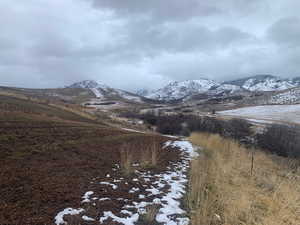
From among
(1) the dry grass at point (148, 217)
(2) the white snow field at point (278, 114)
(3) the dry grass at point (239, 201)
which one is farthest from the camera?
(2) the white snow field at point (278, 114)

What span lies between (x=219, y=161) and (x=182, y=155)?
1.87 m

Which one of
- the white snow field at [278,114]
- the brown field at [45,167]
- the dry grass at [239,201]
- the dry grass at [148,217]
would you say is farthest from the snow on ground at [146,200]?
the white snow field at [278,114]

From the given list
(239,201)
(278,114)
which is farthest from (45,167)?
(278,114)

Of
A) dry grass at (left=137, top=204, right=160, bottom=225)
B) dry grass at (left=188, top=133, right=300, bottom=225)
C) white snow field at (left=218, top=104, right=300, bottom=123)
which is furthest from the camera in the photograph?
white snow field at (left=218, top=104, right=300, bottom=123)

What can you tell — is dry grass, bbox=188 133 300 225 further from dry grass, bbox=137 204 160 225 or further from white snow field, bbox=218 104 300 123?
white snow field, bbox=218 104 300 123

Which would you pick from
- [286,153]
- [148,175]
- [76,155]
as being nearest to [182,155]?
[148,175]

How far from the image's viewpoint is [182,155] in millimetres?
9148

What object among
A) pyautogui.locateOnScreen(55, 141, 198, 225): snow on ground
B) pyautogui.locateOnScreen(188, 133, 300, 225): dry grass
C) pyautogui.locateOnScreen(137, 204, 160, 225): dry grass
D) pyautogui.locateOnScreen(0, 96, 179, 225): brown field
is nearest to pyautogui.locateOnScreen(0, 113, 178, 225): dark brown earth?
pyautogui.locateOnScreen(0, 96, 179, 225): brown field

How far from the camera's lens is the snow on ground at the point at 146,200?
3.50 m

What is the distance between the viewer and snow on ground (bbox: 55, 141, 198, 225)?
11.5ft

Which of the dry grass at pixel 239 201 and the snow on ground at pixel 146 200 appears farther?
the dry grass at pixel 239 201

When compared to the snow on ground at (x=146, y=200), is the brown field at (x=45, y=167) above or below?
above

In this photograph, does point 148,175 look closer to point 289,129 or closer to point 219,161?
point 219,161

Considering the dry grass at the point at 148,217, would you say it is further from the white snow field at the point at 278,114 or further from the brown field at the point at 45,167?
the white snow field at the point at 278,114
